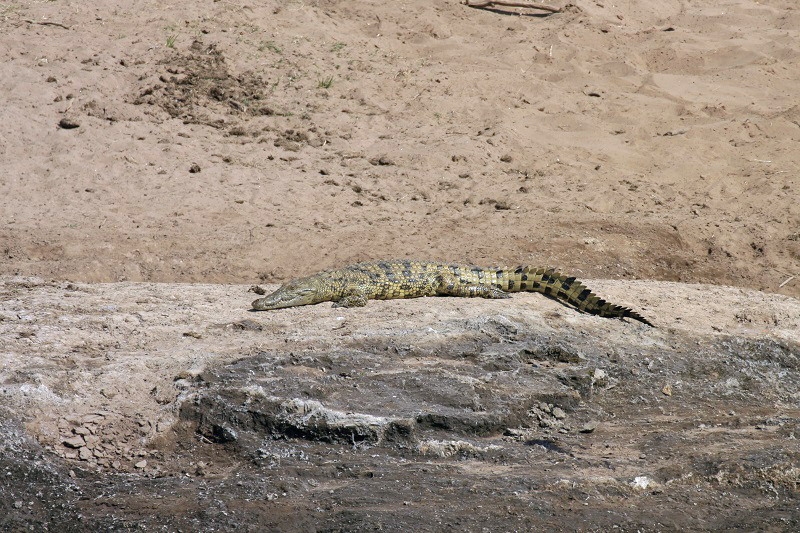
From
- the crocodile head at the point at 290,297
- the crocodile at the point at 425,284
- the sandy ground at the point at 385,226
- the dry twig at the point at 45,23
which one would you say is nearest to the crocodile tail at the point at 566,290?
the crocodile at the point at 425,284

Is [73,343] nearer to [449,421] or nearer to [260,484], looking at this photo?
[260,484]

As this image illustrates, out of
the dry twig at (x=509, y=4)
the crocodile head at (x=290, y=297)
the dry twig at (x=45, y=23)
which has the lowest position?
the crocodile head at (x=290, y=297)

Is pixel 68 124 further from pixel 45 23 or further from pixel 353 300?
pixel 353 300

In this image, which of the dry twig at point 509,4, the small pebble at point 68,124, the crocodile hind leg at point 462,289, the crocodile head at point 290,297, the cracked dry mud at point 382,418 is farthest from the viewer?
the dry twig at point 509,4

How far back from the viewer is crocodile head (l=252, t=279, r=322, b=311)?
6.54 metres

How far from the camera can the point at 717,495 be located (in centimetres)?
473

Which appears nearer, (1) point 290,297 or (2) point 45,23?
(1) point 290,297

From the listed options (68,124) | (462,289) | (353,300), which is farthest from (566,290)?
(68,124)

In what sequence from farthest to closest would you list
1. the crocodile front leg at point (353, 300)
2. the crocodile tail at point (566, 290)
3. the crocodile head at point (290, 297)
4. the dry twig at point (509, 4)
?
the dry twig at point (509, 4) → the crocodile front leg at point (353, 300) → the crocodile tail at point (566, 290) → the crocodile head at point (290, 297)

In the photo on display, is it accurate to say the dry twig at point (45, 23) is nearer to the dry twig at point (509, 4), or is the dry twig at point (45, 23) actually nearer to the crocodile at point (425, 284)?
the dry twig at point (509, 4)

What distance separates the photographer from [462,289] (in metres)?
7.32

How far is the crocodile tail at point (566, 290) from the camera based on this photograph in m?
6.75

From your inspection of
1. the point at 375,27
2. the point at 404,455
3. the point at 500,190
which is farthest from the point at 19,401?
the point at 375,27

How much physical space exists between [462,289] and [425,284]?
29 centimetres
